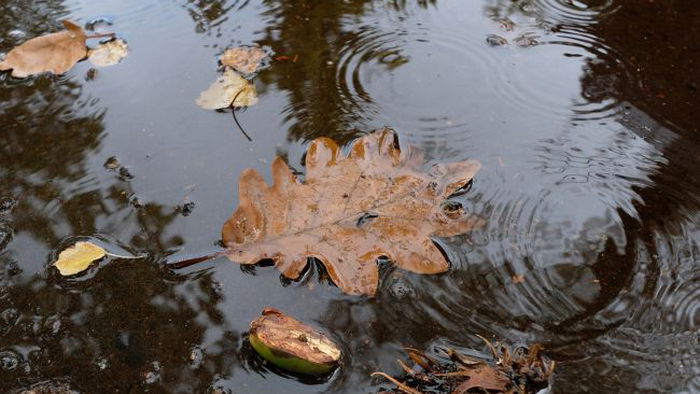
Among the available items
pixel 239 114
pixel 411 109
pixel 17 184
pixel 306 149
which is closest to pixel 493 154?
pixel 411 109

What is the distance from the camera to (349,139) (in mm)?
1881

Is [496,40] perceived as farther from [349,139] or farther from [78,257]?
[78,257]

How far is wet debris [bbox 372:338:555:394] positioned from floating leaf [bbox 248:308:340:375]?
121mm

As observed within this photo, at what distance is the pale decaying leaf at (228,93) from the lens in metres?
2.03

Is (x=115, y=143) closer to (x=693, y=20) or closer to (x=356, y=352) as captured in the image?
(x=356, y=352)

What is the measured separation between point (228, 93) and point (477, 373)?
1269 millimetres

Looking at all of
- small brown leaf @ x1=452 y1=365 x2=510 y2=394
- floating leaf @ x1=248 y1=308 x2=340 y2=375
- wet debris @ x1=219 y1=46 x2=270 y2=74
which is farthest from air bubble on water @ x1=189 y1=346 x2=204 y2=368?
wet debris @ x1=219 y1=46 x2=270 y2=74

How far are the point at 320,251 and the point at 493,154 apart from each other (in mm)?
627

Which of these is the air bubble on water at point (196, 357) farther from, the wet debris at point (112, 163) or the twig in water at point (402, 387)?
the wet debris at point (112, 163)

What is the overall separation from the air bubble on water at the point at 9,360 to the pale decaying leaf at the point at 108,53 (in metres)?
1.17

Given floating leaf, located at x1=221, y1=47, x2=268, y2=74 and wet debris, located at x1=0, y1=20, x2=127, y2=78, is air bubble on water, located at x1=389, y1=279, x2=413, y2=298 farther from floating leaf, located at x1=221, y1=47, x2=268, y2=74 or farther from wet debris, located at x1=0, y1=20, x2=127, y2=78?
wet debris, located at x1=0, y1=20, x2=127, y2=78

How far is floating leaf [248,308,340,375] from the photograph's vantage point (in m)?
1.33

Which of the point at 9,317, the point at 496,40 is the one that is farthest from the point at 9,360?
the point at 496,40

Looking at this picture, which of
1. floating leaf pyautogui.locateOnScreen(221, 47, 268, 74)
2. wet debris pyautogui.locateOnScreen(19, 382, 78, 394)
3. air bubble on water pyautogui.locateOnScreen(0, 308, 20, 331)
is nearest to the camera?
wet debris pyautogui.locateOnScreen(19, 382, 78, 394)
